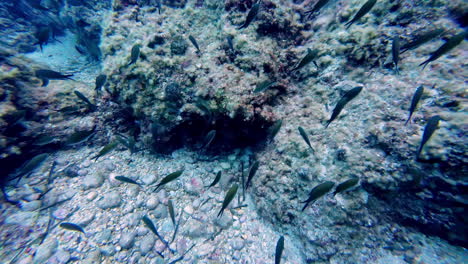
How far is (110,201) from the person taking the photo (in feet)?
12.1

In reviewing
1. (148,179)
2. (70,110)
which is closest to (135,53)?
(70,110)

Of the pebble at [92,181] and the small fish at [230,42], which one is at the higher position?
the small fish at [230,42]

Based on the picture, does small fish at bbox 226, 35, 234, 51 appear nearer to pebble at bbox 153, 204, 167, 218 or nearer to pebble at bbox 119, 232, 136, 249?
pebble at bbox 153, 204, 167, 218

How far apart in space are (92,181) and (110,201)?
28.5 inches

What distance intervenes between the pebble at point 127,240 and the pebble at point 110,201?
0.68 metres

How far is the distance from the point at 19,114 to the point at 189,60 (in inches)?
151

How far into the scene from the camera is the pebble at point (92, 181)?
3912mm

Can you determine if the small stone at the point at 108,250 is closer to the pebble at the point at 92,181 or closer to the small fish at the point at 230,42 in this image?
the pebble at the point at 92,181

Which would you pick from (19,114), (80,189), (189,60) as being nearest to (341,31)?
(189,60)

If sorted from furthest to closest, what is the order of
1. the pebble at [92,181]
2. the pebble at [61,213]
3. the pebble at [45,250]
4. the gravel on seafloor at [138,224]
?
the pebble at [92,181], the pebble at [61,213], the gravel on seafloor at [138,224], the pebble at [45,250]

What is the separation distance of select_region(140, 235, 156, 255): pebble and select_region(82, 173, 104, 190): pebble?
170 centimetres

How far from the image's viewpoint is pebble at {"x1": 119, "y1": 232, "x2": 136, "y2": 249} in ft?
10.7

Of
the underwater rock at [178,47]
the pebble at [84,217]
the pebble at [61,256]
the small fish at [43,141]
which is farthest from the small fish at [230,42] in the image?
the pebble at [61,256]

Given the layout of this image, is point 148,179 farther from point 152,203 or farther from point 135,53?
point 135,53
